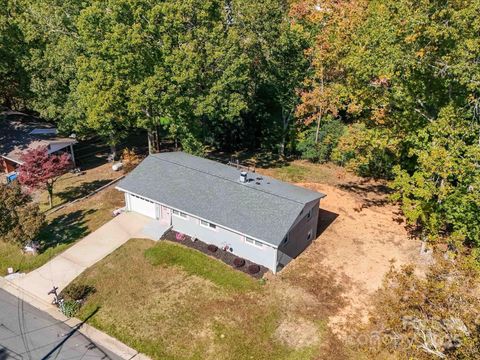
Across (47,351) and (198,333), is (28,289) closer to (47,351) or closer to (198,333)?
(47,351)

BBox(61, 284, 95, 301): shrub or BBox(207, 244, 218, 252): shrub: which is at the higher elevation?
BBox(207, 244, 218, 252): shrub

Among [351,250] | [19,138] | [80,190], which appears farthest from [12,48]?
[351,250]

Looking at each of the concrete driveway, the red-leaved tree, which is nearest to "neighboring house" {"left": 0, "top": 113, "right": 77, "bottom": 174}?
the red-leaved tree

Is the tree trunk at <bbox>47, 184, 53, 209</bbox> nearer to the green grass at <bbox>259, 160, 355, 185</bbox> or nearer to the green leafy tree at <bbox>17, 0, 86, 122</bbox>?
the green leafy tree at <bbox>17, 0, 86, 122</bbox>

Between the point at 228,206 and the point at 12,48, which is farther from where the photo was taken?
the point at 12,48

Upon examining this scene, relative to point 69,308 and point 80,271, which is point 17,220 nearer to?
point 80,271

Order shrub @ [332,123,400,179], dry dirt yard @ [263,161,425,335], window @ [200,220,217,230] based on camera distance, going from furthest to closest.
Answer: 1. shrub @ [332,123,400,179]
2. window @ [200,220,217,230]
3. dry dirt yard @ [263,161,425,335]
